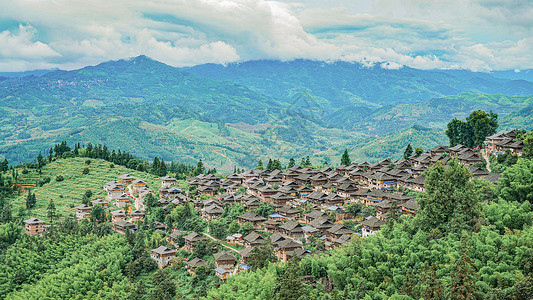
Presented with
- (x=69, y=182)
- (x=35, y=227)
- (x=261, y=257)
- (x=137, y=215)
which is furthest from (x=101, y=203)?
(x=261, y=257)

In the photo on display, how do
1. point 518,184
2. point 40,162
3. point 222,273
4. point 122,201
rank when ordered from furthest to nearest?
point 40,162, point 122,201, point 222,273, point 518,184

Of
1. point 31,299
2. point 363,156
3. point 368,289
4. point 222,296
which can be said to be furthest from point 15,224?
point 363,156

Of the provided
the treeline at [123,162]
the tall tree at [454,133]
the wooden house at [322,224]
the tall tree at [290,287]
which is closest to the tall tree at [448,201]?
the tall tree at [290,287]

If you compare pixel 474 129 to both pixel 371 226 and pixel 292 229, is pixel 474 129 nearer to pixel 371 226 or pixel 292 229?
pixel 371 226

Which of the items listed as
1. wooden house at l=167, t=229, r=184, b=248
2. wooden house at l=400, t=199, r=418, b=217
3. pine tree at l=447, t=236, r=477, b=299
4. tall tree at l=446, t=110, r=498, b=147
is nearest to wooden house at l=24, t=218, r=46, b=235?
wooden house at l=167, t=229, r=184, b=248

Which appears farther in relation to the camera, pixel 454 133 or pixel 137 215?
pixel 454 133

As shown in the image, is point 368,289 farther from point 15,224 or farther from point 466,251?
point 15,224

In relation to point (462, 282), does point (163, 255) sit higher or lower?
lower
